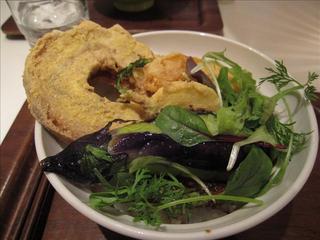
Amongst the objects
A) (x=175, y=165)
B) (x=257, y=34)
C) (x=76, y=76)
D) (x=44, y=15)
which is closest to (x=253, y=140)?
(x=175, y=165)

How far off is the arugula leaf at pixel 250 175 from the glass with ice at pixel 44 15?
36.4 inches

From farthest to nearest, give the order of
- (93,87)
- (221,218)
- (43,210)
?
(93,87)
(43,210)
(221,218)

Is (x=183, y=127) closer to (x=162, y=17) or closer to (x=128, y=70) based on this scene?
(x=128, y=70)

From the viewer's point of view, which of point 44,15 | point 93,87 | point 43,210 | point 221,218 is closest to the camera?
point 221,218

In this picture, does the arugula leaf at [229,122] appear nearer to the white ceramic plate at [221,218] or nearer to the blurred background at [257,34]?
the white ceramic plate at [221,218]

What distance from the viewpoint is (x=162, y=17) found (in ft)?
4.46

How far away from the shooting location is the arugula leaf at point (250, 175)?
604 millimetres

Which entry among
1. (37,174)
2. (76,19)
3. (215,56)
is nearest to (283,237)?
(215,56)

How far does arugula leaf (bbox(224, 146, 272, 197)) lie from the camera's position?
0.60 meters

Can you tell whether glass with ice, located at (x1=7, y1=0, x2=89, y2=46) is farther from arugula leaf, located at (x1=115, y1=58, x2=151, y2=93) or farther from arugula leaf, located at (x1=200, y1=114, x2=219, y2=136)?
arugula leaf, located at (x1=200, y1=114, x2=219, y2=136)

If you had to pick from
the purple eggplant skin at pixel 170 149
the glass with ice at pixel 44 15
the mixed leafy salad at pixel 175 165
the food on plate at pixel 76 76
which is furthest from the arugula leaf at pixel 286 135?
the glass with ice at pixel 44 15

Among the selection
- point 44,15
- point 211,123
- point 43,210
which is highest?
point 211,123

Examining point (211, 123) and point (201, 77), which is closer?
point (211, 123)

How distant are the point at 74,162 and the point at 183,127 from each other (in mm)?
214
